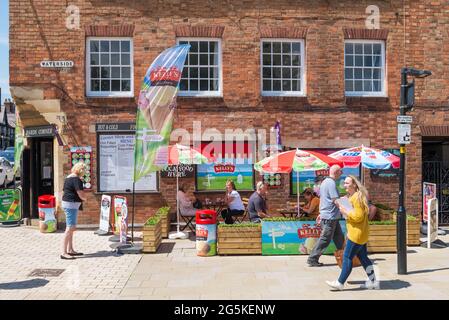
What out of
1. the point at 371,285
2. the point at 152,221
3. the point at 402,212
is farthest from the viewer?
the point at 152,221

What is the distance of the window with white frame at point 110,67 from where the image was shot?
13234 mm

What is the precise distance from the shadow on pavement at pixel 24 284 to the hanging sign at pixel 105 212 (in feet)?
13.8

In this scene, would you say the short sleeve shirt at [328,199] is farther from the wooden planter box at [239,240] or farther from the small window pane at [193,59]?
the small window pane at [193,59]

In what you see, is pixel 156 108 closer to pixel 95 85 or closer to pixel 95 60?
pixel 95 85

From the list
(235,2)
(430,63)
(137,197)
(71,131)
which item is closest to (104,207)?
(137,197)

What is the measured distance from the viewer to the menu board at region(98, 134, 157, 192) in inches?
519

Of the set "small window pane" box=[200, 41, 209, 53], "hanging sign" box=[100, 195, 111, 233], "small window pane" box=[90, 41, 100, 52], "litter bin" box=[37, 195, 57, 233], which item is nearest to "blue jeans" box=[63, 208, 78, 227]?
"hanging sign" box=[100, 195, 111, 233]

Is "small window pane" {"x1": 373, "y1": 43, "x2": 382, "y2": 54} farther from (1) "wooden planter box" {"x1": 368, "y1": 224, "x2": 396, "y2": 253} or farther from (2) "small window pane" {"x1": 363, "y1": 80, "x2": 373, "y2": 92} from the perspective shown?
(1) "wooden planter box" {"x1": 368, "y1": 224, "x2": 396, "y2": 253}

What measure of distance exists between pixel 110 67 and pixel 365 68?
7.08 meters

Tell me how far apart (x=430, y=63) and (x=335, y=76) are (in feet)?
8.99

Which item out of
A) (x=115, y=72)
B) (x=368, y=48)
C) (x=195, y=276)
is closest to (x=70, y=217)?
(x=195, y=276)

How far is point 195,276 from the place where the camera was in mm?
8266

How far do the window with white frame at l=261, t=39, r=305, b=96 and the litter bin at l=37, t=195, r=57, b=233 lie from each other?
6361 mm

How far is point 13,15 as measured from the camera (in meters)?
12.9
